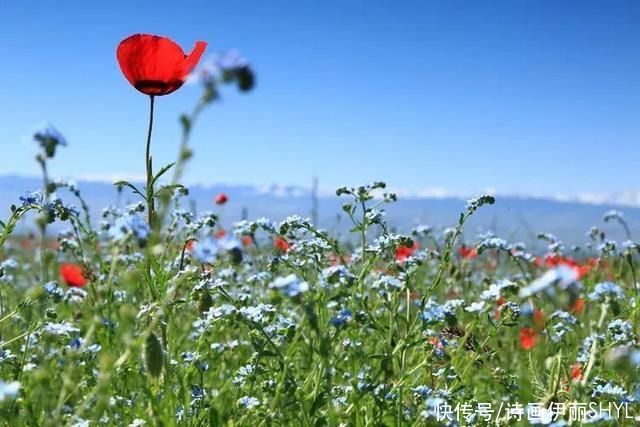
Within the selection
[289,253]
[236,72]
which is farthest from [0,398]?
[289,253]

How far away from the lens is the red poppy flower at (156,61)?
2.40 m

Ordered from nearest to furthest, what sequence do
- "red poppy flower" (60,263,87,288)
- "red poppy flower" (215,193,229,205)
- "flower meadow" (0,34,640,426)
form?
"flower meadow" (0,34,640,426)
"red poppy flower" (60,263,87,288)
"red poppy flower" (215,193,229,205)

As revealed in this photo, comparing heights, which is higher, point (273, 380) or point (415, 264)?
point (415, 264)

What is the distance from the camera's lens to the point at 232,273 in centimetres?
394

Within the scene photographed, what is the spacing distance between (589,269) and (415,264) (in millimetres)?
2245

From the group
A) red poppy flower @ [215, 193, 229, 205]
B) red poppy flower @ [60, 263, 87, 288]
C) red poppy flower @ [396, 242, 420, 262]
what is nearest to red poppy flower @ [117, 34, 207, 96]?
red poppy flower @ [396, 242, 420, 262]

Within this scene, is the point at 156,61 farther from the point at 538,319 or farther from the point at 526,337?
the point at 526,337

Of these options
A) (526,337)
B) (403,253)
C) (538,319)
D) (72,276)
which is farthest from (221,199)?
(538,319)

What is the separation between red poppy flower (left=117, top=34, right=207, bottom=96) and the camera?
7.87ft

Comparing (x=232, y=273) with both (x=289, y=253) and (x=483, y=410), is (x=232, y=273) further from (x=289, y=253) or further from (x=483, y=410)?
(x=483, y=410)

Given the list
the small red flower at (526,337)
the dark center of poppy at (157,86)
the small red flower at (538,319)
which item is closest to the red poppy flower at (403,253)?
the small red flower at (538,319)

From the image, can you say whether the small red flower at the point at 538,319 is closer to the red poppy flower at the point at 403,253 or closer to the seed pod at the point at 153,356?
the red poppy flower at the point at 403,253

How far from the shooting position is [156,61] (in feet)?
7.91

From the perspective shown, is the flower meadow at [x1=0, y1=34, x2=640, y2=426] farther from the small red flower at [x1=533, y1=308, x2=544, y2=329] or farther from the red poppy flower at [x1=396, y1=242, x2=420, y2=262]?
the red poppy flower at [x1=396, y1=242, x2=420, y2=262]
